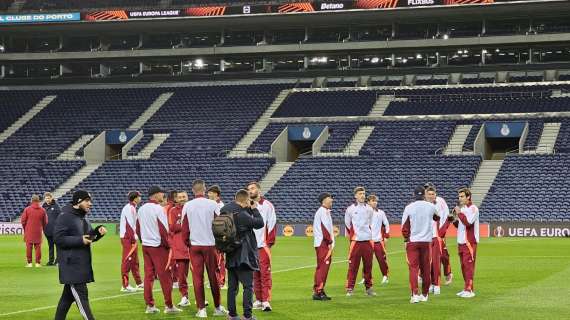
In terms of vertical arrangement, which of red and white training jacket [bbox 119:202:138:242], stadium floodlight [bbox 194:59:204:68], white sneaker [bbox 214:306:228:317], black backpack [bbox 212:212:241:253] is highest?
stadium floodlight [bbox 194:59:204:68]

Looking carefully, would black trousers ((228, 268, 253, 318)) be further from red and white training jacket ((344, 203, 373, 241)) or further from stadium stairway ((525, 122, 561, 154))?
stadium stairway ((525, 122, 561, 154))

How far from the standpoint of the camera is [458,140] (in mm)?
62281

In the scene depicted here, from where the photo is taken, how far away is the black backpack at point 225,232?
52.7 feet

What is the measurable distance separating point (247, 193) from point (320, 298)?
482 cm

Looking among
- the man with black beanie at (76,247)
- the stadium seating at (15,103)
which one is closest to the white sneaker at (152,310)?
the man with black beanie at (76,247)

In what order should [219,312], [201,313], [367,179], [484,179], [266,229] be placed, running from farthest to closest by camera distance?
1. [367,179]
2. [484,179]
3. [266,229]
4. [219,312]
5. [201,313]

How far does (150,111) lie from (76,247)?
58.5 m

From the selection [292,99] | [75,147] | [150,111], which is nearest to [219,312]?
A: [75,147]

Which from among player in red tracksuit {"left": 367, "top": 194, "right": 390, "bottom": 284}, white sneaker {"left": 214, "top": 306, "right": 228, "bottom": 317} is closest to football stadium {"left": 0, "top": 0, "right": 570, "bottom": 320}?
player in red tracksuit {"left": 367, "top": 194, "right": 390, "bottom": 284}

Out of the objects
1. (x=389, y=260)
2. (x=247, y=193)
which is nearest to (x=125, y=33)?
(x=389, y=260)

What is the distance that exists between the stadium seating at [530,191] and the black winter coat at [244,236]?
1471 inches

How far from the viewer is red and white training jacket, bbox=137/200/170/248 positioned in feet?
60.2

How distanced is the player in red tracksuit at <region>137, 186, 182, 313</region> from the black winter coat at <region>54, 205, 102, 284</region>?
12.0ft

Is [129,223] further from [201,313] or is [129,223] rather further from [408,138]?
[408,138]
